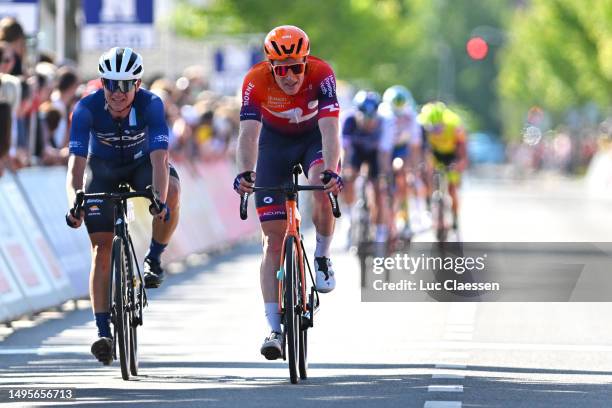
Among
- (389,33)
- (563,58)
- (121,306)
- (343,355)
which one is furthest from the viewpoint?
(389,33)

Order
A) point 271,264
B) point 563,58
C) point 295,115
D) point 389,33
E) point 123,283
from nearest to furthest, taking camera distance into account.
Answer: point 123,283
point 271,264
point 295,115
point 563,58
point 389,33

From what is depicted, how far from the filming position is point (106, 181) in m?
11.3

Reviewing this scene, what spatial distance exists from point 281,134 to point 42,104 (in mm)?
7056

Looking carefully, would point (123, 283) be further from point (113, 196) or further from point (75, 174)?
point (75, 174)

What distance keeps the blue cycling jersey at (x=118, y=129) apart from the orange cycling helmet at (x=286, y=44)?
783 millimetres

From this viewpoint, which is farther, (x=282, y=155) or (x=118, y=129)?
(x=282, y=155)

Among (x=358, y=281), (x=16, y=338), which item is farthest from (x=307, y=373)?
(x=358, y=281)

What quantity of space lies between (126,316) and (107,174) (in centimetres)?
90

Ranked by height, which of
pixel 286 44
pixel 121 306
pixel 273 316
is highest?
Result: pixel 286 44

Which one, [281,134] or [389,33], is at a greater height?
[281,134]

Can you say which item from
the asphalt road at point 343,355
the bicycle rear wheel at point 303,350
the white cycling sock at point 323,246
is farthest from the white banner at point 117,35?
the bicycle rear wheel at point 303,350

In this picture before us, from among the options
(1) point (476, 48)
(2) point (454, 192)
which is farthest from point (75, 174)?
(1) point (476, 48)

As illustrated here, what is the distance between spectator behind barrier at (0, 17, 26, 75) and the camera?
15898 mm

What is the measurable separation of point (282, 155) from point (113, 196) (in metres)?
1.08
